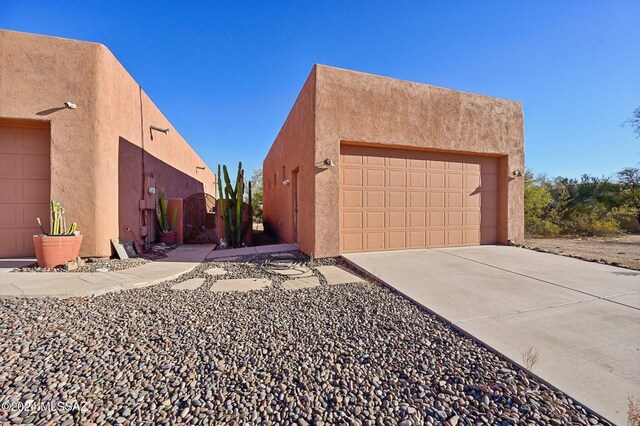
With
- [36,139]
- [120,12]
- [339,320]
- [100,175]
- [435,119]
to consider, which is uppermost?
[120,12]

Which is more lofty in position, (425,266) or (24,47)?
(24,47)

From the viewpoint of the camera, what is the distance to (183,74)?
8719 millimetres

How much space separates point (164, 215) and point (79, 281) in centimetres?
511

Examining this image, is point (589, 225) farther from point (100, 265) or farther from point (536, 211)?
point (100, 265)

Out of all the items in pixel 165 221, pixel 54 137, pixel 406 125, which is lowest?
pixel 165 221

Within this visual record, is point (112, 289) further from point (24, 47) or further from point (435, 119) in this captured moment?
point (435, 119)

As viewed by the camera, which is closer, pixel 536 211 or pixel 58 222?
pixel 58 222

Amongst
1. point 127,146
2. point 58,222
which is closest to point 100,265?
point 58,222

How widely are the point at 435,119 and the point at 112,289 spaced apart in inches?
298

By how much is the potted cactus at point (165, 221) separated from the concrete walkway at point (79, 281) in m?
3.75

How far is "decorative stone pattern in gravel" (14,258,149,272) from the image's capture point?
4546 mm

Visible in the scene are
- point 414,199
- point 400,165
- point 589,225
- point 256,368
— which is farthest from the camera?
point 589,225

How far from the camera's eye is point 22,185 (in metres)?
5.28

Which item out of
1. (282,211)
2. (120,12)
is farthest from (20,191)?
(282,211)
